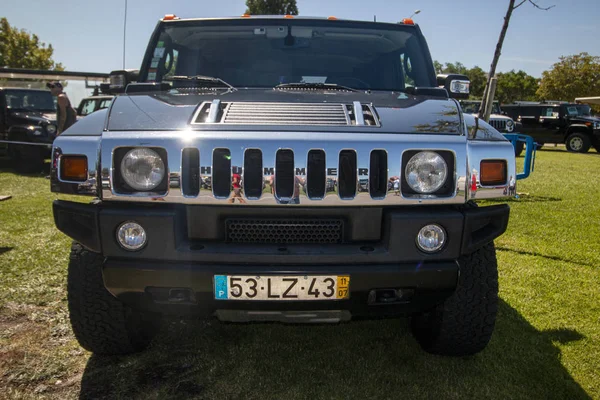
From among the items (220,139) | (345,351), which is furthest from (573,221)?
(220,139)

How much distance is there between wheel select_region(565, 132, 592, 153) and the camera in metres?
19.2

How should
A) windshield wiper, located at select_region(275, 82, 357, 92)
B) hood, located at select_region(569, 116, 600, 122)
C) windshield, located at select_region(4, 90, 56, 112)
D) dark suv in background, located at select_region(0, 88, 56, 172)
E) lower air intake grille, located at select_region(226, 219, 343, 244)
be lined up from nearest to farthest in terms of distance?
lower air intake grille, located at select_region(226, 219, 343, 244)
windshield wiper, located at select_region(275, 82, 357, 92)
dark suv in background, located at select_region(0, 88, 56, 172)
windshield, located at select_region(4, 90, 56, 112)
hood, located at select_region(569, 116, 600, 122)

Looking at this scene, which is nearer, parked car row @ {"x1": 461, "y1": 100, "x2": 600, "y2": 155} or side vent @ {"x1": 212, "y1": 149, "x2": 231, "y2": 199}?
side vent @ {"x1": 212, "y1": 149, "x2": 231, "y2": 199}

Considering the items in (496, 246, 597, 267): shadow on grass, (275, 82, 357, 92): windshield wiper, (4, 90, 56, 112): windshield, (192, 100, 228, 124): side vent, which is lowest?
(496, 246, 597, 267): shadow on grass

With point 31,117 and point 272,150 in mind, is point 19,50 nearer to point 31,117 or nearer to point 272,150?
point 31,117

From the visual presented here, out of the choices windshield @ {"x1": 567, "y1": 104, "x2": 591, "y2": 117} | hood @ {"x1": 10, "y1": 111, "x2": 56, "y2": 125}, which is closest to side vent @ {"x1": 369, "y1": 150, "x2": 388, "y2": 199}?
hood @ {"x1": 10, "y1": 111, "x2": 56, "y2": 125}

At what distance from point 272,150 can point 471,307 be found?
1221mm

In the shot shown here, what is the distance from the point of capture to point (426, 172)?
6.91 feet

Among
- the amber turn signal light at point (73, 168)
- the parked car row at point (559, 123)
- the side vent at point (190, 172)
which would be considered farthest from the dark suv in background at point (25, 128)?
the parked car row at point (559, 123)

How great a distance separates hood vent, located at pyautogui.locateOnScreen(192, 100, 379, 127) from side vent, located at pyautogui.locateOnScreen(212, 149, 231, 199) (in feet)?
0.72

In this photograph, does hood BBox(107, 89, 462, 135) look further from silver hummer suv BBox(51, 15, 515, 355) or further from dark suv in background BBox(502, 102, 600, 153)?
dark suv in background BBox(502, 102, 600, 153)

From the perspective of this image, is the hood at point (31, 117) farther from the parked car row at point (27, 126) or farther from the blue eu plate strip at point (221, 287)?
the blue eu plate strip at point (221, 287)

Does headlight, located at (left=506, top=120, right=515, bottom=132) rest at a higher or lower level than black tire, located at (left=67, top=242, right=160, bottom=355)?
higher

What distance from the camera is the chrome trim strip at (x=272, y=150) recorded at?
1999mm
